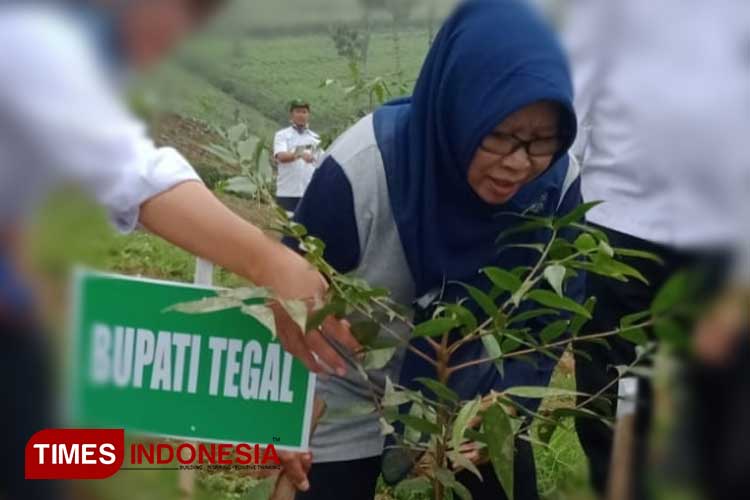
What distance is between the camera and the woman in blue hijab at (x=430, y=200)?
1.37m

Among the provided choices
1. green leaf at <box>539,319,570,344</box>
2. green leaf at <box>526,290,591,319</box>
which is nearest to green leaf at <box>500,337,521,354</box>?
green leaf at <box>539,319,570,344</box>

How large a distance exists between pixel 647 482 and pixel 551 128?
84cm

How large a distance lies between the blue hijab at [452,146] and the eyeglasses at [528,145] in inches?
0.6

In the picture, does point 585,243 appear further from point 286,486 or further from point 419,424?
point 286,486

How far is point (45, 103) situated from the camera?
0.49 m

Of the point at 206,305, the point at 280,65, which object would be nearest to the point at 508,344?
the point at 206,305

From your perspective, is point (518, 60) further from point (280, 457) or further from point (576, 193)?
point (280, 457)

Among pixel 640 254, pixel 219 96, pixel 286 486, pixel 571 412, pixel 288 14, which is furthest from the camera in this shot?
pixel 286 486

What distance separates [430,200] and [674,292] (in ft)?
3.07

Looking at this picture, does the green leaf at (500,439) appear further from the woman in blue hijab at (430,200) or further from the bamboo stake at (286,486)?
the bamboo stake at (286,486)

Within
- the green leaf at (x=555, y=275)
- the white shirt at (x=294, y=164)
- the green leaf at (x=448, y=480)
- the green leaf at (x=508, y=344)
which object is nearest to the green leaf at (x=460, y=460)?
the green leaf at (x=448, y=480)

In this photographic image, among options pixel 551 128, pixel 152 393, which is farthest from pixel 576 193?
pixel 152 393

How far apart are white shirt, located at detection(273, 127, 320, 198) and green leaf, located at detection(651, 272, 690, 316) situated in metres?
1.27

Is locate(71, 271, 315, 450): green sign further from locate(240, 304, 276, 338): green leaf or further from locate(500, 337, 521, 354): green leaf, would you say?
locate(500, 337, 521, 354): green leaf
